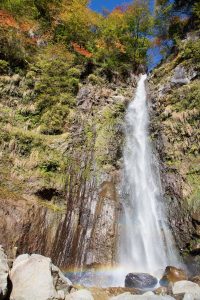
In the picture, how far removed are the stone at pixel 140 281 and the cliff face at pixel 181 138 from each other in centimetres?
270

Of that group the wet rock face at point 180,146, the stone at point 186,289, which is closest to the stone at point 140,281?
the stone at point 186,289

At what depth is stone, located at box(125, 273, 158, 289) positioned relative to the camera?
10.4m

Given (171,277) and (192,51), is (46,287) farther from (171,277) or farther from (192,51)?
(192,51)

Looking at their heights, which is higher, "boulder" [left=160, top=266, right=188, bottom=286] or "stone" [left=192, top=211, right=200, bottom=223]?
"stone" [left=192, top=211, right=200, bottom=223]

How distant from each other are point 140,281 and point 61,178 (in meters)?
5.89

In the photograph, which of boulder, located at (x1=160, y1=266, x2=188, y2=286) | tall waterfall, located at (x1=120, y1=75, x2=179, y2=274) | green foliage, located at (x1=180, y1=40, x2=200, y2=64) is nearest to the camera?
boulder, located at (x1=160, y1=266, x2=188, y2=286)

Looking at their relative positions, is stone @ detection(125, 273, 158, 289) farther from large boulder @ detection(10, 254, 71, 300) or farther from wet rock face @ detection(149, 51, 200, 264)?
large boulder @ detection(10, 254, 71, 300)

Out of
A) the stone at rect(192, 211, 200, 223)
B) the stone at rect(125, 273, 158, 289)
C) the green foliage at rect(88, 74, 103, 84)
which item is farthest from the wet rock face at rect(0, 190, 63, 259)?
the green foliage at rect(88, 74, 103, 84)

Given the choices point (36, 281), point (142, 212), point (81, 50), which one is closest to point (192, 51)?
point (81, 50)

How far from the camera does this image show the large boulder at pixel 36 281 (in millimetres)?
7771

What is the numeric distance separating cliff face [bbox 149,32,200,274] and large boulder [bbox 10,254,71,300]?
6.31 meters

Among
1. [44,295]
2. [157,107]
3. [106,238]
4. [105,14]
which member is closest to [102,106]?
[157,107]

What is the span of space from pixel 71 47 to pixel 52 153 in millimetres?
10875

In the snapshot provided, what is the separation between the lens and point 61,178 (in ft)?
47.3
